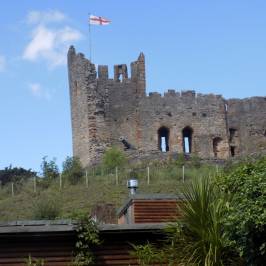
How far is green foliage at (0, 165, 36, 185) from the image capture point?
200 feet

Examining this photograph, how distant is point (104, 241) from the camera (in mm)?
18906

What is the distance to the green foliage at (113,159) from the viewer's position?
5575cm

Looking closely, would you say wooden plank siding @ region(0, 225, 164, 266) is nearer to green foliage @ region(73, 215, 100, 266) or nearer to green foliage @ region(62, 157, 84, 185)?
green foliage @ region(73, 215, 100, 266)

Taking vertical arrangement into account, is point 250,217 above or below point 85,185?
below

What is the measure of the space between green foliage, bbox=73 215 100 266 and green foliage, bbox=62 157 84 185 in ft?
109

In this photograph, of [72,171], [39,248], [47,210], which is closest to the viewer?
[39,248]

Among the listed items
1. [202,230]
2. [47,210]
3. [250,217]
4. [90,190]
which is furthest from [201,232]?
[90,190]

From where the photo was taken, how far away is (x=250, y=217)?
53.8ft

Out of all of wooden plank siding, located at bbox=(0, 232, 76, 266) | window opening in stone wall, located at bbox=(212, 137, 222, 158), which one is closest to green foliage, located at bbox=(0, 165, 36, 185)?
window opening in stone wall, located at bbox=(212, 137, 222, 158)

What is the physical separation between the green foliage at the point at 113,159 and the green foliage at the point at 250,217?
125 ft

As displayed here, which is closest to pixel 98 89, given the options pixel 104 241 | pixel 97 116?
pixel 97 116

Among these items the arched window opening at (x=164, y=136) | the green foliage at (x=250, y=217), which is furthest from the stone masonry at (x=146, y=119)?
the green foliage at (x=250, y=217)

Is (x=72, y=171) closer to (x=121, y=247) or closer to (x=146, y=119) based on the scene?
(x=146, y=119)

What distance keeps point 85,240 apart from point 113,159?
123 ft
